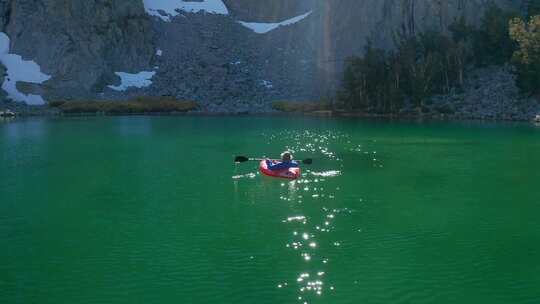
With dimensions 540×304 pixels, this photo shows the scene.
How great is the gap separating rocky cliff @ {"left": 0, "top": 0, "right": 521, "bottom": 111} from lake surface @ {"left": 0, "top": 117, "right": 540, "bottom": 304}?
334 ft

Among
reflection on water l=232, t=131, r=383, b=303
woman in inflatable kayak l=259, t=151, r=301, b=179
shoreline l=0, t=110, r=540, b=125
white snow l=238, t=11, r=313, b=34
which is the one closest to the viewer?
reflection on water l=232, t=131, r=383, b=303

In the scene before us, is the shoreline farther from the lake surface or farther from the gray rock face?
the lake surface

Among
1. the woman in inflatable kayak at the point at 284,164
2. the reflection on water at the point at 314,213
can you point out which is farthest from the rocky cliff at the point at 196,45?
the woman in inflatable kayak at the point at 284,164

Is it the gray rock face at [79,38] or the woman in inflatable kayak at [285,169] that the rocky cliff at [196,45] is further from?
the woman in inflatable kayak at [285,169]

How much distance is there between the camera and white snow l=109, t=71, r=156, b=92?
156 metres

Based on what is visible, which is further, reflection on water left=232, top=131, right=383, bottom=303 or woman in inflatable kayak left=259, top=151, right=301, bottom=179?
woman in inflatable kayak left=259, top=151, right=301, bottom=179

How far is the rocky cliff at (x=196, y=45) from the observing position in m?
150

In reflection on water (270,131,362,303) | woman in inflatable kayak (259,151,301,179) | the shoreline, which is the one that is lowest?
reflection on water (270,131,362,303)

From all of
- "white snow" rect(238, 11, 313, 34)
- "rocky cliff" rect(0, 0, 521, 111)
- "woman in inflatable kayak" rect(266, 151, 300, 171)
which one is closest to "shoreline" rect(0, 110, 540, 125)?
"rocky cliff" rect(0, 0, 521, 111)

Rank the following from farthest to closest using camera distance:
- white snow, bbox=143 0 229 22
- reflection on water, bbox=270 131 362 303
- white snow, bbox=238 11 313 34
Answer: white snow, bbox=238 11 313 34
white snow, bbox=143 0 229 22
reflection on water, bbox=270 131 362 303

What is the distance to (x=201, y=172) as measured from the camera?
139ft

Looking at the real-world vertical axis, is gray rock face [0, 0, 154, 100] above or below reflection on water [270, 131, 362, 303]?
above

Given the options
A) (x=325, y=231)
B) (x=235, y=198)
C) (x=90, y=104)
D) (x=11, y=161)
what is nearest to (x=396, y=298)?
(x=325, y=231)

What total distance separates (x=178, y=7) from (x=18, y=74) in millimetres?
56779
